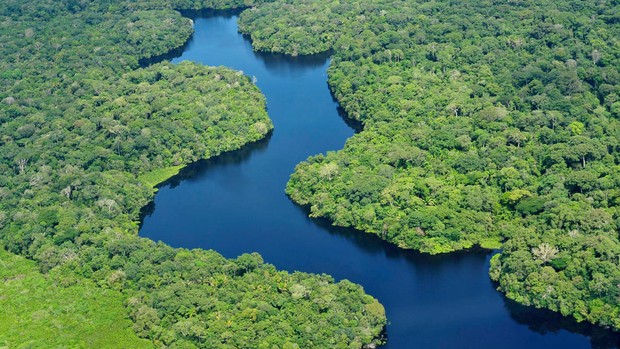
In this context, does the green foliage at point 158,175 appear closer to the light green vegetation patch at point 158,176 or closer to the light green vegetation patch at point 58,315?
the light green vegetation patch at point 158,176

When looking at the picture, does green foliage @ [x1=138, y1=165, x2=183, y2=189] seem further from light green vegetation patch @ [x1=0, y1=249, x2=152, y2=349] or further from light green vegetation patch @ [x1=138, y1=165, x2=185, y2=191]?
light green vegetation patch @ [x1=0, y1=249, x2=152, y2=349]

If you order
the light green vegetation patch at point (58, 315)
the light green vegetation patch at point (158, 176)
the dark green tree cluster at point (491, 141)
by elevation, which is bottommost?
the light green vegetation patch at point (158, 176)

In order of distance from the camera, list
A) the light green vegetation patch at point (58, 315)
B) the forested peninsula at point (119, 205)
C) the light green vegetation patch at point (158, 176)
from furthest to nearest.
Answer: the light green vegetation patch at point (158, 176)
the light green vegetation patch at point (58, 315)
the forested peninsula at point (119, 205)

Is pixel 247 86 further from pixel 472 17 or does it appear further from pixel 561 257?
pixel 561 257

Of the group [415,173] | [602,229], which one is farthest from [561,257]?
[415,173]

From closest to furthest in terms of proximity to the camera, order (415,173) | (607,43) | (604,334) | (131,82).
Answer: (604,334), (415,173), (607,43), (131,82)

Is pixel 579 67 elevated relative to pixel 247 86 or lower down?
elevated

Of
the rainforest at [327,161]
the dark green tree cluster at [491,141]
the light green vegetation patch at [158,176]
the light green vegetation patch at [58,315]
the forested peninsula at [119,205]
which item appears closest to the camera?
the forested peninsula at [119,205]

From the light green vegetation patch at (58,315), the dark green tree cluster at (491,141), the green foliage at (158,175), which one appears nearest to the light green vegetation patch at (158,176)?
the green foliage at (158,175)
